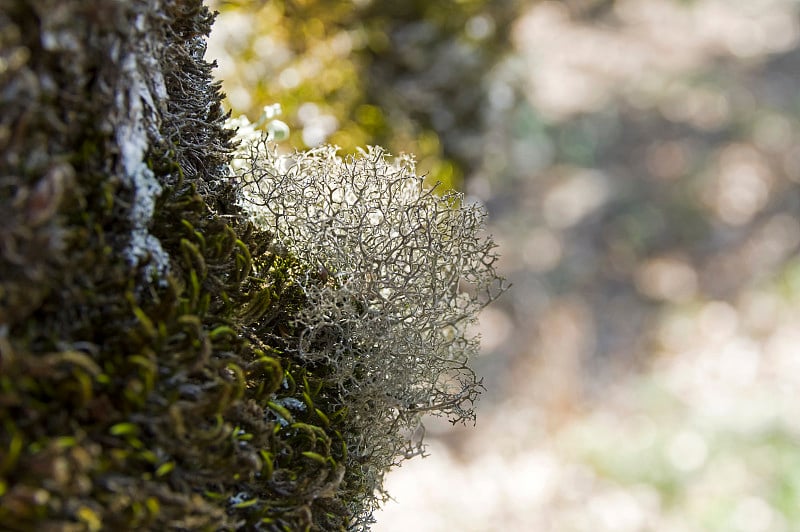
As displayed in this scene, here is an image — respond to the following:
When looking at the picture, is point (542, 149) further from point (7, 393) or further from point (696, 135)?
point (7, 393)

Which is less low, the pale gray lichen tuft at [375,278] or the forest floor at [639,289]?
the forest floor at [639,289]

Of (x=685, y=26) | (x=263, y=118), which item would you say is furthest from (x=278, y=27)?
(x=685, y=26)

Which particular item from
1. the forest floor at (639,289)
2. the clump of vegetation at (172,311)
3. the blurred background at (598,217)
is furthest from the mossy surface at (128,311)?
the forest floor at (639,289)

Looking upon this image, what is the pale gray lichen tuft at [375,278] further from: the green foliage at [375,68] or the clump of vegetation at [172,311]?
the green foliage at [375,68]

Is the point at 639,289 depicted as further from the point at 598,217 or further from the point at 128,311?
the point at 128,311

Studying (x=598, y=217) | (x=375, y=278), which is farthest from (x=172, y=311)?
(x=598, y=217)

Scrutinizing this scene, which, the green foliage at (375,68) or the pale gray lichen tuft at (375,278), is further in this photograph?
the green foliage at (375,68)

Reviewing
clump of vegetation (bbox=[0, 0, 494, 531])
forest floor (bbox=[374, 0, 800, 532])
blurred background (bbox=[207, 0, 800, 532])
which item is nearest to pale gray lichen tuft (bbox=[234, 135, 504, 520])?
clump of vegetation (bbox=[0, 0, 494, 531])

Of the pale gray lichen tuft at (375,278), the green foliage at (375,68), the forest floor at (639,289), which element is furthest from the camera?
the forest floor at (639,289)
